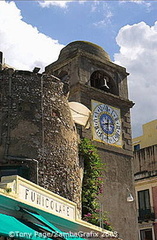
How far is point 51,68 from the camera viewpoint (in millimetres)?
24453

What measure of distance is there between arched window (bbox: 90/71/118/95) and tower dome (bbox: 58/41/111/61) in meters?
0.92

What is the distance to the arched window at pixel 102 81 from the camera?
23828 mm

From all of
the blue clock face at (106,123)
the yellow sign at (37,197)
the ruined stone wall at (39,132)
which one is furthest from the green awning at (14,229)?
the blue clock face at (106,123)

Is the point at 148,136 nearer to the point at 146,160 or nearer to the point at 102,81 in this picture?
the point at 146,160

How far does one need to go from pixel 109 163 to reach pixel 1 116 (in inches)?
348

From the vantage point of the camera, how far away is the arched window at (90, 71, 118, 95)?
23.8 metres

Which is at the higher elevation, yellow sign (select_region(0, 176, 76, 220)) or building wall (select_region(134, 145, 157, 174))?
building wall (select_region(134, 145, 157, 174))

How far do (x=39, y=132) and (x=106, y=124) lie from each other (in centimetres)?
868

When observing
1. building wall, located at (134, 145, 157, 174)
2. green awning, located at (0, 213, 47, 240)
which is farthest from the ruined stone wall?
building wall, located at (134, 145, 157, 174)

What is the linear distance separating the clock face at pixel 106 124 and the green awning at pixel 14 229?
1214cm

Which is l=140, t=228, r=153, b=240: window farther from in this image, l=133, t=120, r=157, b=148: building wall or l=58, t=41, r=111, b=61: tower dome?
l=58, t=41, r=111, b=61: tower dome

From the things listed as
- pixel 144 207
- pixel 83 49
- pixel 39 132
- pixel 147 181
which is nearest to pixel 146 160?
pixel 147 181

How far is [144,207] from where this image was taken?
3058 cm

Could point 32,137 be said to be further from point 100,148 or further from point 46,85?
point 100,148
